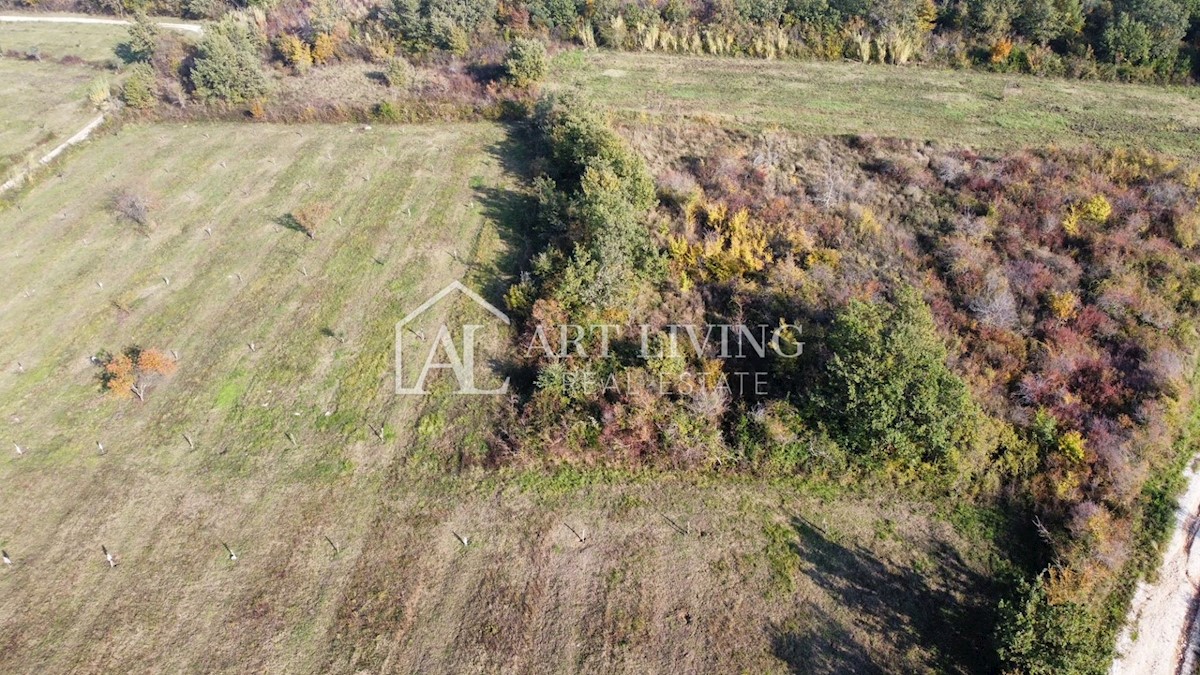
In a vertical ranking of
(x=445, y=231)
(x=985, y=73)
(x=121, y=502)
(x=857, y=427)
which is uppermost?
(x=985, y=73)

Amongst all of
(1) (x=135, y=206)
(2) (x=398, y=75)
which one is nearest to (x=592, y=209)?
(1) (x=135, y=206)

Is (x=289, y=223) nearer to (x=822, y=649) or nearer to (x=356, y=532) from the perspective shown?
(x=356, y=532)

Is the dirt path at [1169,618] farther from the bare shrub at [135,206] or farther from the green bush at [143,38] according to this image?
the green bush at [143,38]

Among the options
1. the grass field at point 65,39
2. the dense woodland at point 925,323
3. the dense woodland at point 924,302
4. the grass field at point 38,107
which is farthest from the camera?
the grass field at point 65,39

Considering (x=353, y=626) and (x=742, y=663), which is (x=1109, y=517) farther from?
(x=353, y=626)

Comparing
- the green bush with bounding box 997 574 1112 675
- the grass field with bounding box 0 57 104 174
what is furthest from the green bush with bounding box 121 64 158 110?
the green bush with bounding box 997 574 1112 675

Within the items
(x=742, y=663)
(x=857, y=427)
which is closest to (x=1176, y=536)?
(x=857, y=427)

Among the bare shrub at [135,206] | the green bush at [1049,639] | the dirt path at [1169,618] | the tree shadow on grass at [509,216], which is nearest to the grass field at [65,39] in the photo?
the bare shrub at [135,206]
